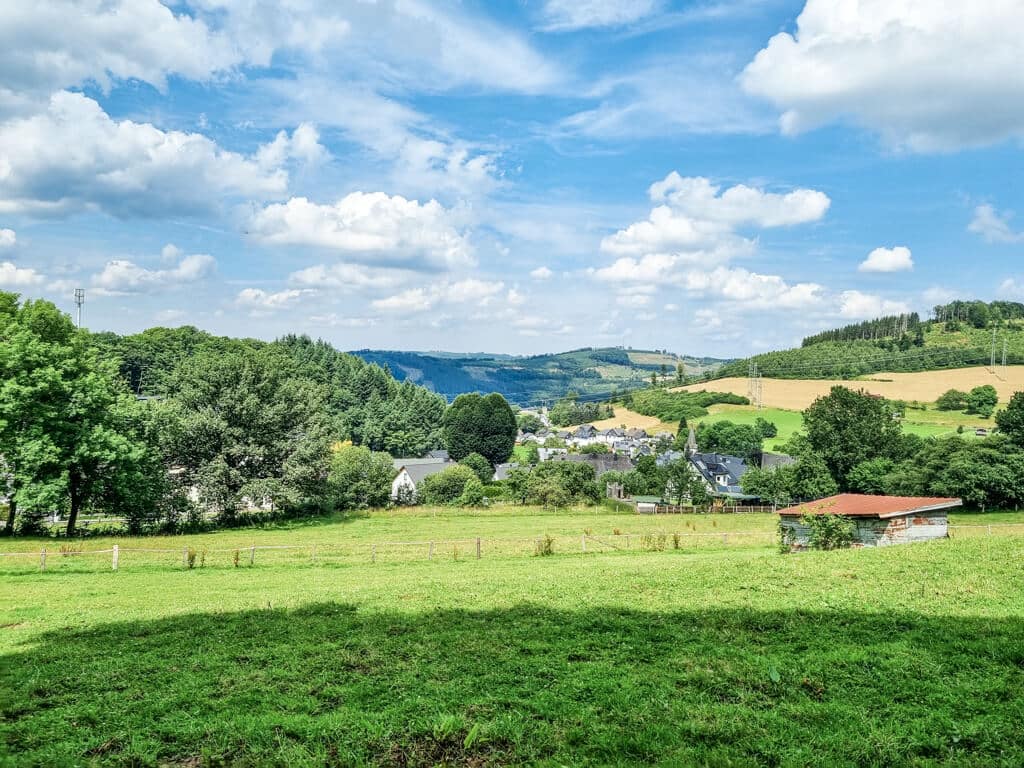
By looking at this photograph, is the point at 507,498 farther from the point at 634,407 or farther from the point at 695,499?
the point at 634,407

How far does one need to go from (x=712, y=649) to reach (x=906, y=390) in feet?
403

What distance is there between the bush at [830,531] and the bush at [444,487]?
133ft

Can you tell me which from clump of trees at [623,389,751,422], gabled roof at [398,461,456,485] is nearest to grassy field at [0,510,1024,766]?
gabled roof at [398,461,456,485]

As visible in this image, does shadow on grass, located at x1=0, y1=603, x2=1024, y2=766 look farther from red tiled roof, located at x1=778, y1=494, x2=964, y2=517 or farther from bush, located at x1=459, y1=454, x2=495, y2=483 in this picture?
bush, located at x1=459, y1=454, x2=495, y2=483

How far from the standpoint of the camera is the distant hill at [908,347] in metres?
130

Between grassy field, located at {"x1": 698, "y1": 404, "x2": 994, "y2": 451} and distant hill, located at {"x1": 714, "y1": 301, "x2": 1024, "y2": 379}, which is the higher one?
distant hill, located at {"x1": 714, "y1": 301, "x2": 1024, "y2": 379}

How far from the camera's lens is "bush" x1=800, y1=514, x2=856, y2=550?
75.6 feet

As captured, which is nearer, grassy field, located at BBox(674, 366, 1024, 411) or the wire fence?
the wire fence

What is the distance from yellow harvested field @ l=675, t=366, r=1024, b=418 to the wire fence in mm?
81175

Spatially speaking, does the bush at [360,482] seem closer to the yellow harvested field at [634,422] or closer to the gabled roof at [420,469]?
the gabled roof at [420,469]

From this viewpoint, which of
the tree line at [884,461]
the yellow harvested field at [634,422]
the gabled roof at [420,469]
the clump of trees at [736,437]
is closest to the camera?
the tree line at [884,461]

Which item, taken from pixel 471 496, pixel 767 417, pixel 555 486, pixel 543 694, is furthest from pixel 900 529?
pixel 767 417

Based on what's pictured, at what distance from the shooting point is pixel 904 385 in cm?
11488

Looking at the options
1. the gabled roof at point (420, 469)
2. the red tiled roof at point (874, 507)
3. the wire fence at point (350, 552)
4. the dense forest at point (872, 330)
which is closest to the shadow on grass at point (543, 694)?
the wire fence at point (350, 552)
